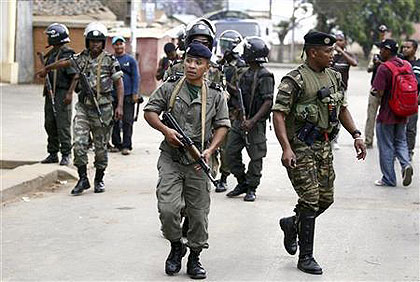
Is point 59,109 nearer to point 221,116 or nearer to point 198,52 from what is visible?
point 221,116

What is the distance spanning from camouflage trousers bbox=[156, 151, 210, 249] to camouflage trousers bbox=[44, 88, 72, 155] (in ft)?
16.4

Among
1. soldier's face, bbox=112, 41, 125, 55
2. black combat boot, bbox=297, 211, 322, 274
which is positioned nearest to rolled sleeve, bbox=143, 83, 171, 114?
black combat boot, bbox=297, 211, 322, 274

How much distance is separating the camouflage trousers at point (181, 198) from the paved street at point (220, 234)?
0.35m

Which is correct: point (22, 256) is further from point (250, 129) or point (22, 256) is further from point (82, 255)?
point (250, 129)

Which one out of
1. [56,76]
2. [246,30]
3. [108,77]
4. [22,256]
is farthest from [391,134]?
[246,30]

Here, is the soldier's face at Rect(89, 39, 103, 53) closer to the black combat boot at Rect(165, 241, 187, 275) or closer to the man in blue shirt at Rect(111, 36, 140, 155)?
the man in blue shirt at Rect(111, 36, 140, 155)

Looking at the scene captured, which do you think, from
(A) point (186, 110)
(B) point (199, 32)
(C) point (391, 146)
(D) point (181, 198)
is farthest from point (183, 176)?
(C) point (391, 146)

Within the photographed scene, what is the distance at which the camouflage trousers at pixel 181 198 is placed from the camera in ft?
20.3

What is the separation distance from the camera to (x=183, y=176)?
20.5 ft

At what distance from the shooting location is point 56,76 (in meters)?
11.0

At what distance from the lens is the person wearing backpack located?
10.0 m

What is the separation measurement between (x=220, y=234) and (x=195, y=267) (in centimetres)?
148

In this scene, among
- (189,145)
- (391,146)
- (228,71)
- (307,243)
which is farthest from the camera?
(391,146)

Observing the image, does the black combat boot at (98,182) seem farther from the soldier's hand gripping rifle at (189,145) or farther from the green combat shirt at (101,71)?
the soldier's hand gripping rifle at (189,145)
